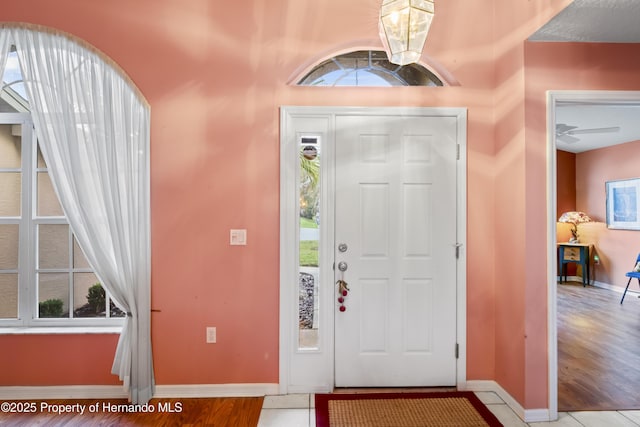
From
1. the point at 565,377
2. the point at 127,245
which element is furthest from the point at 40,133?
the point at 565,377

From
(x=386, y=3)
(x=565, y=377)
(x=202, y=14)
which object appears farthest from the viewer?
(x=565, y=377)

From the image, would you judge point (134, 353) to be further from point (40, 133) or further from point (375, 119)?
point (375, 119)

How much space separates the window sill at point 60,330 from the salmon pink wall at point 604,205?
7255 millimetres

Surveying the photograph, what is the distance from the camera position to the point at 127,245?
2385 mm

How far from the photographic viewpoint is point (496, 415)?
88.7 inches

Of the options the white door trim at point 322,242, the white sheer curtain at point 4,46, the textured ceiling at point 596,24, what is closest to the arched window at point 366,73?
the white door trim at point 322,242

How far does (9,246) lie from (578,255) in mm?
8043

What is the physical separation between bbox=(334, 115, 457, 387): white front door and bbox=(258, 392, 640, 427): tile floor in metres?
0.35

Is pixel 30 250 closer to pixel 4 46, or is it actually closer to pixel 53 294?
pixel 53 294

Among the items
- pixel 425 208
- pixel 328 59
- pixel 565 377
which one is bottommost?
pixel 565 377

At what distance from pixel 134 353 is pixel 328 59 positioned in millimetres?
2606

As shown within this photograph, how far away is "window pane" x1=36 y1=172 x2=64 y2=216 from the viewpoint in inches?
103

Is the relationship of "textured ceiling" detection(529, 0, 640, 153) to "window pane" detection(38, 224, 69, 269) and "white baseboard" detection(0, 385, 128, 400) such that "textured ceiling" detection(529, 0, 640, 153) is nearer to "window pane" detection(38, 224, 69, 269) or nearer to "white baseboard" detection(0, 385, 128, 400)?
"window pane" detection(38, 224, 69, 269)

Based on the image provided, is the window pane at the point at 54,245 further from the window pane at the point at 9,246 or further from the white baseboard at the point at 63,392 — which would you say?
the white baseboard at the point at 63,392
